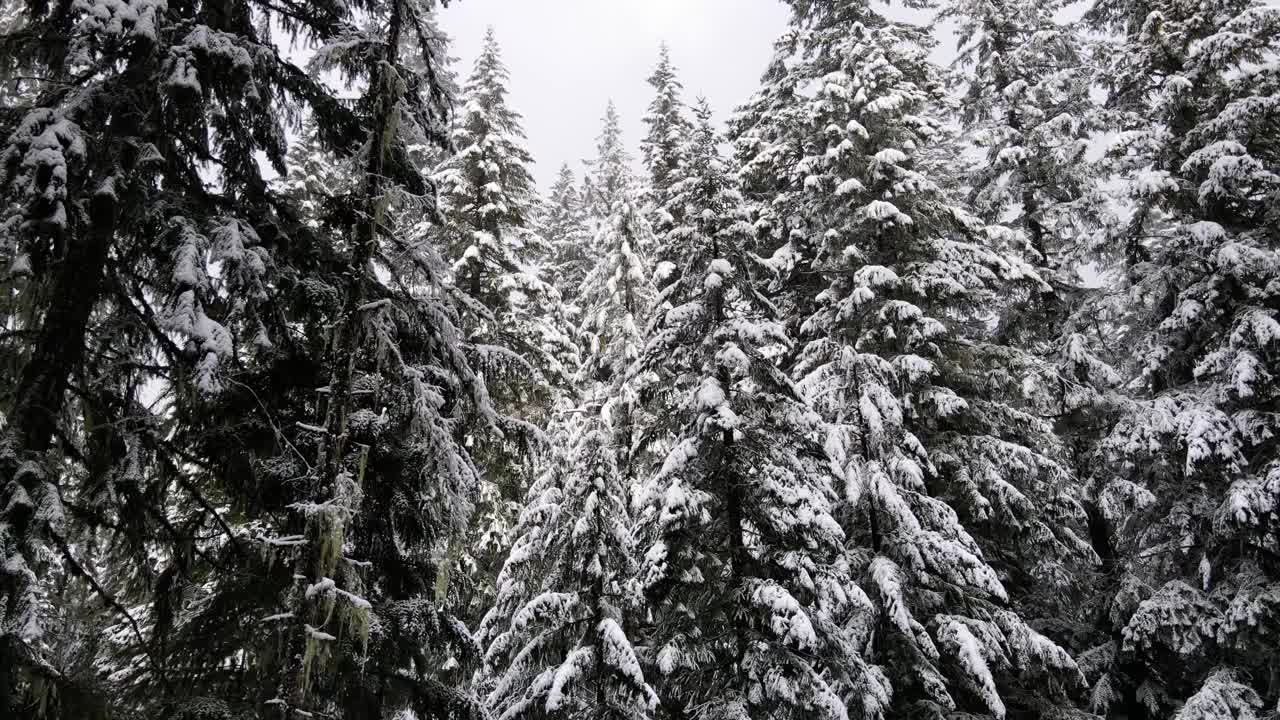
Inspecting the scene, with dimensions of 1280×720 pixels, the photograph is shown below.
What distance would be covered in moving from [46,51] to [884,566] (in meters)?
11.4

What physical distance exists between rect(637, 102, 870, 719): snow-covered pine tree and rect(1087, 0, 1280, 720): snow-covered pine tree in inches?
218

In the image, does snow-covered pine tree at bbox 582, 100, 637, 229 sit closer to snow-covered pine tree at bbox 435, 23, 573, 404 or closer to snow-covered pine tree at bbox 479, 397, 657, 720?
snow-covered pine tree at bbox 435, 23, 573, 404

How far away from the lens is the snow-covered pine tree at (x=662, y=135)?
15.3 meters

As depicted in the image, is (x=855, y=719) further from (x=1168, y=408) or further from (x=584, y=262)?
(x=584, y=262)

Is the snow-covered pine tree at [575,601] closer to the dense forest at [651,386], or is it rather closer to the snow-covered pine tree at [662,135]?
the dense forest at [651,386]

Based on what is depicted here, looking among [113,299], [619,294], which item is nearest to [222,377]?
[113,299]

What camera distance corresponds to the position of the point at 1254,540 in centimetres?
1122

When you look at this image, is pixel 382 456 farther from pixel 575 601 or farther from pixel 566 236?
pixel 566 236

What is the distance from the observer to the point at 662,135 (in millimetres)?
17141

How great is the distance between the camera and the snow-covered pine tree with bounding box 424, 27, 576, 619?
1490 centimetres

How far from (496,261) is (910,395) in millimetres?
9563

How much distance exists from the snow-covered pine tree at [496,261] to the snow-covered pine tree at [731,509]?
13.7ft

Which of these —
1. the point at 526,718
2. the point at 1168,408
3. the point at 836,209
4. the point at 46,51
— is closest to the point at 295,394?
the point at 46,51

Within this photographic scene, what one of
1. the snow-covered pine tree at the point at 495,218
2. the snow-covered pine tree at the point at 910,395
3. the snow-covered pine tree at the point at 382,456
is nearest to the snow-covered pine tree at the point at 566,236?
the snow-covered pine tree at the point at 495,218
